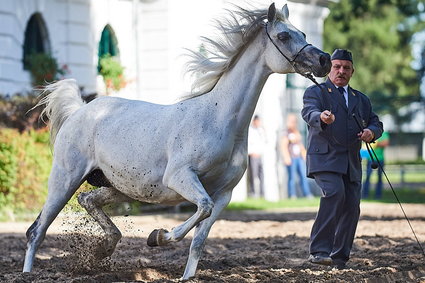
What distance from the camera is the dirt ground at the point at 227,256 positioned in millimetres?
8391

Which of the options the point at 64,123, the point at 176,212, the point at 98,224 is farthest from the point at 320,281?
the point at 176,212

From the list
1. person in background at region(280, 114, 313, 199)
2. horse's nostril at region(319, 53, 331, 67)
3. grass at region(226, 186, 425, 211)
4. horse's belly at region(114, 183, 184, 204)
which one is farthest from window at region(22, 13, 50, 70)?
horse's nostril at region(319, 53, 331, 67)

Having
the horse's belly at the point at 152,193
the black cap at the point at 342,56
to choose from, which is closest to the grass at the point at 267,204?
the black cap at the point at 342,56

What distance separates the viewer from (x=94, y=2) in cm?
2025

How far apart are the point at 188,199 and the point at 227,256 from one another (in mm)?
2849

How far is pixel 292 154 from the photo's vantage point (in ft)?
73.6

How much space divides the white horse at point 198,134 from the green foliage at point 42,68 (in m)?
9.52

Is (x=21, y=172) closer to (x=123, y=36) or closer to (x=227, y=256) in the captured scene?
(x=123, y=36)

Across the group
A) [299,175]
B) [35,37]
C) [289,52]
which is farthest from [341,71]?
[299,175]

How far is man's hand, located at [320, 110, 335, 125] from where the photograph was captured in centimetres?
864

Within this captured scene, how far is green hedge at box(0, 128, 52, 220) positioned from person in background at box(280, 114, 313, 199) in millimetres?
7501

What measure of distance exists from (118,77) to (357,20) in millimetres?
34071

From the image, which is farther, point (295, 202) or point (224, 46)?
point (295, 202)

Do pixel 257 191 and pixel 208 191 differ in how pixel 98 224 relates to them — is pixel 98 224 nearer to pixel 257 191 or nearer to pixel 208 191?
pixel 208 191
